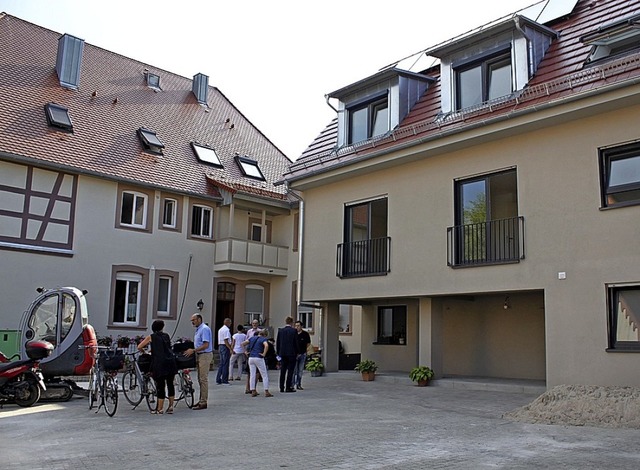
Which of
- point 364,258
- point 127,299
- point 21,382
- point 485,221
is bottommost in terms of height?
point 21,382

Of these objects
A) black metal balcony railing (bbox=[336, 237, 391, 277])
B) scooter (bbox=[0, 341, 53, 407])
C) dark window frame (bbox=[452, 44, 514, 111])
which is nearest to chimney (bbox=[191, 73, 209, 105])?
black metal balcony railing (bbox=[336, 237, 391, 277])

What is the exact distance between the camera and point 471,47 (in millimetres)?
15750

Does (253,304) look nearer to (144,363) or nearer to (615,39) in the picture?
(144,363)

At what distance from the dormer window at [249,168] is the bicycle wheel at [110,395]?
16.9 metres

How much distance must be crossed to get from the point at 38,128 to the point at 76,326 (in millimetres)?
10304

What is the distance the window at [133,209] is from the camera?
23391 mm

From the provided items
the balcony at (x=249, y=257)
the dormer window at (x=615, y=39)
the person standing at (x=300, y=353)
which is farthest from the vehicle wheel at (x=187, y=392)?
the balcony at (x=249, y=257)

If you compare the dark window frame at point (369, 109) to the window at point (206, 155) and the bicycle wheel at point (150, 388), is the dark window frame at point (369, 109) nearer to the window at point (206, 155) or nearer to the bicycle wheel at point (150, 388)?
the bicycle wheel at point (150, 388)

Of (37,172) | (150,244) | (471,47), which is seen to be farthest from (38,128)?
(471,47)

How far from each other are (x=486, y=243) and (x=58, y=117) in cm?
1552

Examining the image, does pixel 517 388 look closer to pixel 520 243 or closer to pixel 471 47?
pixel 520 243

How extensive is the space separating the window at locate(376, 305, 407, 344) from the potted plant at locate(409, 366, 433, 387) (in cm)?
340

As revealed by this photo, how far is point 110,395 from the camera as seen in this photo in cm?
1141

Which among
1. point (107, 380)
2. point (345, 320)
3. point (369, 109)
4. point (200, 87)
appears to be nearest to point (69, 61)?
point (200, 87)
